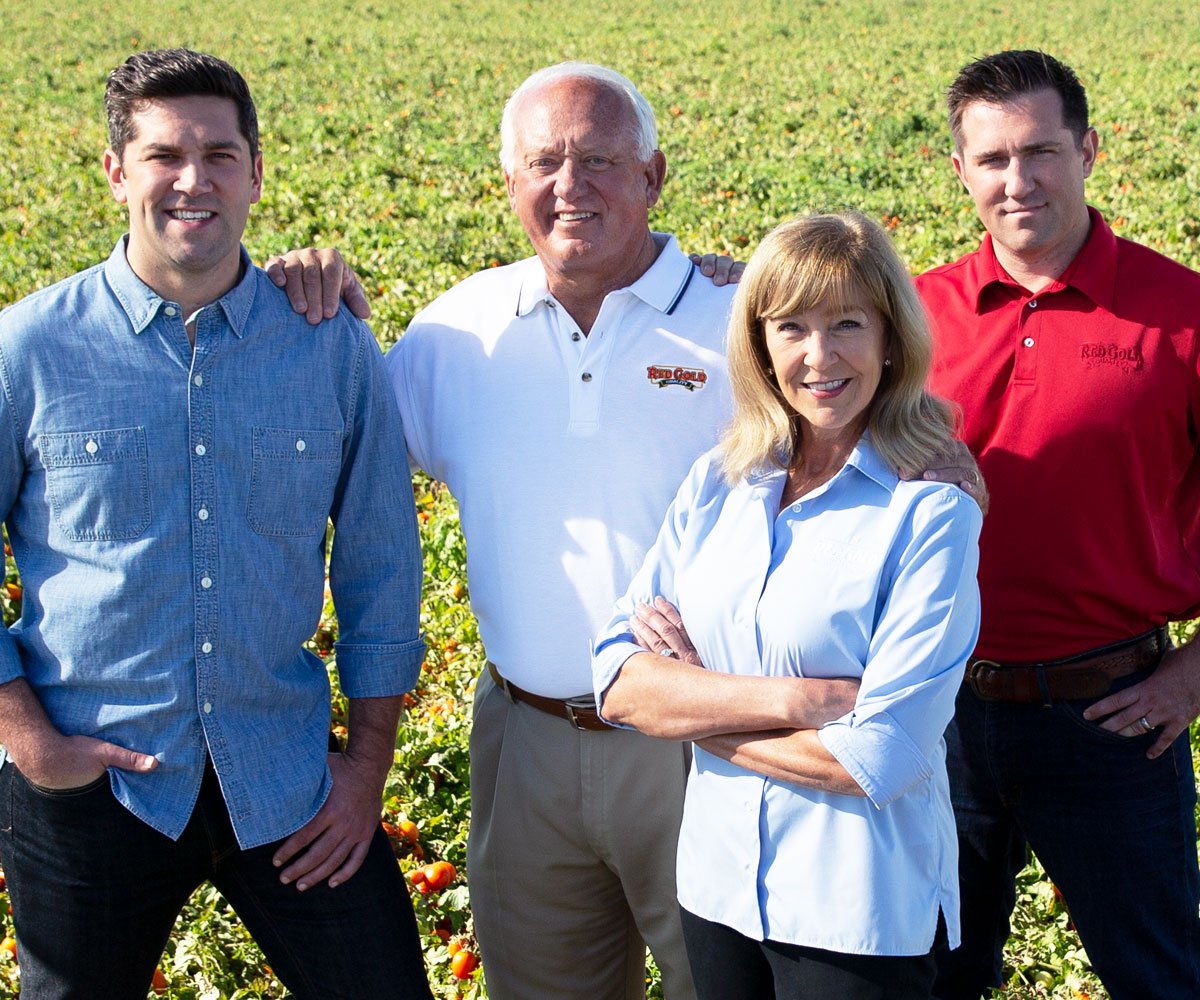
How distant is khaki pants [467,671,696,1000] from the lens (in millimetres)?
3102

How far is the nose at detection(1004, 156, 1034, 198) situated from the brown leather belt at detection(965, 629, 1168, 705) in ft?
3.69

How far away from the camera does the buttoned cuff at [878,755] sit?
2324 mm

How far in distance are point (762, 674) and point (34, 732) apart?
1545 mm

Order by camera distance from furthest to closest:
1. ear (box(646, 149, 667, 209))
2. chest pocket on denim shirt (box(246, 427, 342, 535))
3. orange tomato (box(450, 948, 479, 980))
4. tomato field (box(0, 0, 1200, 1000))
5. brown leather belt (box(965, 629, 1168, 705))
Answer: tomato field (box(0, 0, 1200, 1000)), orange tomato (box(450, 948, 479, 980)), ear (box(646, 149, 667, 209)), brown leather belt (box(965, 629, 1168, 705)), chest pocket on denim shirt (box(246, 427, 342, 535))

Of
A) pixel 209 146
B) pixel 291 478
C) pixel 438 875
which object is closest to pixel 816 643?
pixel 291 478

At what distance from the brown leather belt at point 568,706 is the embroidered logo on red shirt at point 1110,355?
146 centimetres

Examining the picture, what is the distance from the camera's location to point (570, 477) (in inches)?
122

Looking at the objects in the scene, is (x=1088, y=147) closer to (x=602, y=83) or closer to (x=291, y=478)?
(x=602, y=83)

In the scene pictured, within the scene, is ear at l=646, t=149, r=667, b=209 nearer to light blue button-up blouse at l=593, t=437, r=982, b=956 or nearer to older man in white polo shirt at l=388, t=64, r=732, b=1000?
older man in white polo shirt at l=388, t=64, r=732, b=1000

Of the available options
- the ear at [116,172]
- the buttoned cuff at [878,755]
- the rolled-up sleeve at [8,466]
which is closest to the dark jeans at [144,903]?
the rolled-up sleeve at [8,466]

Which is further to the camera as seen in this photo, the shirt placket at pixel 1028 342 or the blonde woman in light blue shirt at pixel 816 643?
the shirt placket at pixel 1028 342

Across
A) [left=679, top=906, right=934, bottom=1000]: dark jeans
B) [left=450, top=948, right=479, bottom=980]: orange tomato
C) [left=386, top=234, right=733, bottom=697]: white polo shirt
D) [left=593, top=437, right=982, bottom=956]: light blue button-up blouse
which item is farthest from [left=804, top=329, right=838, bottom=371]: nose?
[left=450, top=948, right=479, bottom=980]: orange tomato

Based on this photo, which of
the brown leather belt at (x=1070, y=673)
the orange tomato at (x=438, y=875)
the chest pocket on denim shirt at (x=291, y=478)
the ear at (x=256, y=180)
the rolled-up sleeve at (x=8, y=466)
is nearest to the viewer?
the rolled-up sleeve at (x=8, y=466)

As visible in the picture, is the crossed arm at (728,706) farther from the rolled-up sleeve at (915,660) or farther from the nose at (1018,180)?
the nose at (1018,180)
